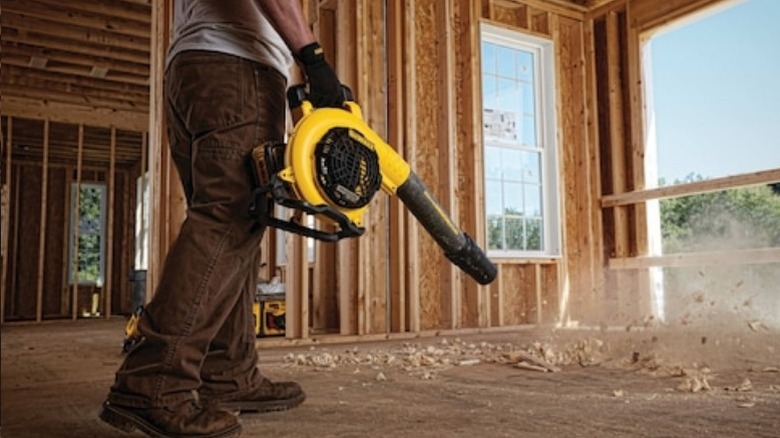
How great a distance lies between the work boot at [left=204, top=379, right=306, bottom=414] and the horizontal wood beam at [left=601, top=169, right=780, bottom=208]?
434 cm

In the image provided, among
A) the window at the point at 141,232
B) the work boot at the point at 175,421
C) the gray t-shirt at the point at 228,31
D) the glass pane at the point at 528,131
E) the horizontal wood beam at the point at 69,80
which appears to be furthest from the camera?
the window at the point at 141,232

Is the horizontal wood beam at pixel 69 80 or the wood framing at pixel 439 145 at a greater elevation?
the horizontal wood beam at pixel 69 80

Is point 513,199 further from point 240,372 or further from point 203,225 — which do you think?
point 203,225

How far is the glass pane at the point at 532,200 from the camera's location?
5.77 m

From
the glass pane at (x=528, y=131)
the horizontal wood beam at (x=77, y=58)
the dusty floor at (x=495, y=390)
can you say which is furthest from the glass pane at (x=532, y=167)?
the horizontal wood beam at (x=77, y=58)

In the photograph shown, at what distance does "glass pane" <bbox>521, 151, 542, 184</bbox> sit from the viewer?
5.80 metres

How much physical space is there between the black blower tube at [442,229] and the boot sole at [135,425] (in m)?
0.78

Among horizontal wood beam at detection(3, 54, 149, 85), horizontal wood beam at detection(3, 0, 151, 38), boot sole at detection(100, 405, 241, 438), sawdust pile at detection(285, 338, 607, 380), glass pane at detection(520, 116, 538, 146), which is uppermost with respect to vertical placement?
horizontal wood beam at detection(3, 0, 151, 38)

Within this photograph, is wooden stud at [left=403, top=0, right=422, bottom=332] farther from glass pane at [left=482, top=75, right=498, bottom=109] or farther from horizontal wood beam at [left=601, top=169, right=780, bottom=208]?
horizontal wood beam at [left=601, top=169, right=780, bottom=208]

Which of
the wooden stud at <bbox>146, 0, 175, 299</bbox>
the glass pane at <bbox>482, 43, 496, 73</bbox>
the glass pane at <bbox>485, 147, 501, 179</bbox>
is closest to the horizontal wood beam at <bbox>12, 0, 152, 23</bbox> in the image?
the wooden stud at <bbox>146, 0, 175, 299</bbox>

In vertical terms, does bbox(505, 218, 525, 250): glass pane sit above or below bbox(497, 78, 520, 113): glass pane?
below

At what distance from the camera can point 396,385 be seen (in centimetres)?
222

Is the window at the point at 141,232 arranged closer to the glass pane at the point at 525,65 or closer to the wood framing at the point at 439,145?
the wood framing at the point at 439,145

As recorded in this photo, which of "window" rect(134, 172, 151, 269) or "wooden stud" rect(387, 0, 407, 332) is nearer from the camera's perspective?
"wooden stud" rect(387, 0, 407, 332)
